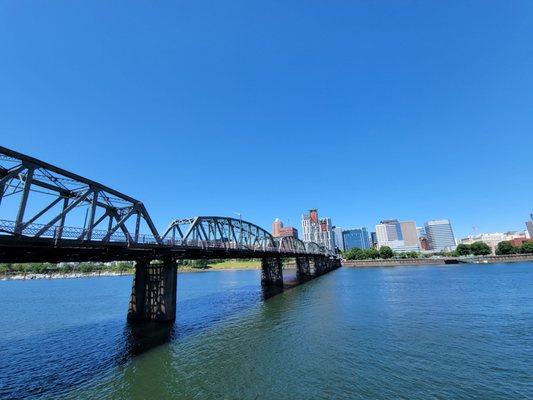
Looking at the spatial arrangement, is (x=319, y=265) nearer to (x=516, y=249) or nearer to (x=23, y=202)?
(x=23, y=202)

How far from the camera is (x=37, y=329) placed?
3553 centimetres

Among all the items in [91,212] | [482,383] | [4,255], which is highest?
[91,212]

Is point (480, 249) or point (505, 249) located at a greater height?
point (480, 249)

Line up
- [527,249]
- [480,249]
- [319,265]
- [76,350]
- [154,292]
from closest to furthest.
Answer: [76,350] → [154,292] → [319,265] → [527,249] → [480,249]

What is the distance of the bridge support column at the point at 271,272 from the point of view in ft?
257

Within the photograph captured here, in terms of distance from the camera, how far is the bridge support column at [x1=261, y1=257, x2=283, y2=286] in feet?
257

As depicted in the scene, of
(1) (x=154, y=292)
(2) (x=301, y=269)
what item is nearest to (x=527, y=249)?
(2) (x=301, y=269)

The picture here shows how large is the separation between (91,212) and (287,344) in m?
21.8

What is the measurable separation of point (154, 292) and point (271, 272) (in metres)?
46.5

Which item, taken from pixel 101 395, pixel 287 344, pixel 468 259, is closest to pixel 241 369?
pixel 287 344

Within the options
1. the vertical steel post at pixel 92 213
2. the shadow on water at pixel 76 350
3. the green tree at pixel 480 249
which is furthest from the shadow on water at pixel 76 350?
the green tree at pixel 480 249

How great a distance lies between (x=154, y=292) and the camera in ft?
123

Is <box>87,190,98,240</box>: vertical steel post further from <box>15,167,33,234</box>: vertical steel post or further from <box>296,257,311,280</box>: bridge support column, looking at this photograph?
<box>296,257,311,280</box>: bridge support column

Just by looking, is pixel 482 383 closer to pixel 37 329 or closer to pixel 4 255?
pixel 4 255
